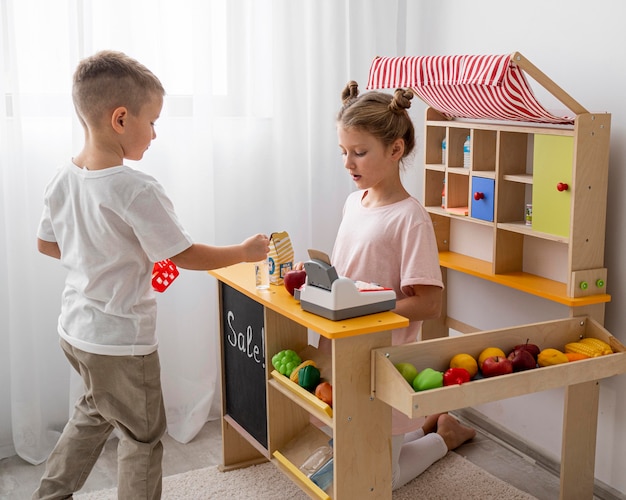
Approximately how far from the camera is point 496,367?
178 cm

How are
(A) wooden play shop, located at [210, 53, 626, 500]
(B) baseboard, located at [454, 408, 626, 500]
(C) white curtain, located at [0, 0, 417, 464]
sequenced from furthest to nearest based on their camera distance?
(C) white curtain, located at [0, 0, 417, 464] → (B) baseboard, located at [454, 408, 626, 500] → (A) wooden play shop, located at [210, 53, 626, 500]

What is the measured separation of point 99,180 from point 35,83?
2.91ft

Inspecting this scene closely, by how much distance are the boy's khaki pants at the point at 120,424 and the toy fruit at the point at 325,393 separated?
15.6 inches

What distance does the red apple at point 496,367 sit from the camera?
1.78 metres

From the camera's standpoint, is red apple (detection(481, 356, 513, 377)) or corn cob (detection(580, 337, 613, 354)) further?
corn cob (detection(580, 337, 613, 354))

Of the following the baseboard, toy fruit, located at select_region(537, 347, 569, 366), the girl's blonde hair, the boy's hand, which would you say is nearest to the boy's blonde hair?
the boy's hand

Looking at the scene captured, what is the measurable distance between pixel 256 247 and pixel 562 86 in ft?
3.26

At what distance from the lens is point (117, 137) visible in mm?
1816

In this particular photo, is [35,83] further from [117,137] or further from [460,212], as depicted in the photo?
[460,212]

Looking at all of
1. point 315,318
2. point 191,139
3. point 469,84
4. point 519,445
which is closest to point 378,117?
point 469,84

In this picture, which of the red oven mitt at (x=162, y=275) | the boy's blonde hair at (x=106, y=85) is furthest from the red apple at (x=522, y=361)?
the boy's blonde hair at (x=106, y=85)

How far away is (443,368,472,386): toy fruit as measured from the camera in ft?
5.63

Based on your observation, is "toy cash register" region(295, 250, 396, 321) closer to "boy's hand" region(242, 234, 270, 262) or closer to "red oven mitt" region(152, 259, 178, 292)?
"boy's hand" region(242, 234, 270, 262)

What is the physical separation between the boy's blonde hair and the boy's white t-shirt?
138 millimetres
